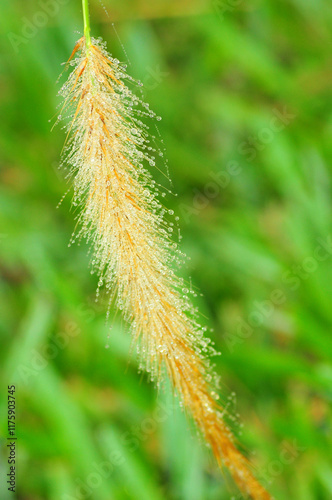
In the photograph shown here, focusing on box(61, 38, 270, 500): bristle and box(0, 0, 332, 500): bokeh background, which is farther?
box(0, 0, 332, 500): bokeh background

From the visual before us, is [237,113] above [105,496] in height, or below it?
above

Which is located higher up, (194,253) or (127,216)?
(194,253)

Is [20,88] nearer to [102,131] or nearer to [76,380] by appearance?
[76,380]

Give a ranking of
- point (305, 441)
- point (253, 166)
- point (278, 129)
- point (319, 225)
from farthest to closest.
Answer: point (253, 166) < point (278, 129) < point (319, 225) < point (305, 441)

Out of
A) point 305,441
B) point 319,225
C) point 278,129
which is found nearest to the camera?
point 305,441

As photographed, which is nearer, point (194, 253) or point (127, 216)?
point (127, 216)

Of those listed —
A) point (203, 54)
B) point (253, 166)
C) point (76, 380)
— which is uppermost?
point (203, 54)

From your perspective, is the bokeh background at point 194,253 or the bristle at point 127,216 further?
the bokeh background at point 194,253

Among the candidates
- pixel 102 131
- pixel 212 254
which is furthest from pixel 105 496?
pixel 102 131
